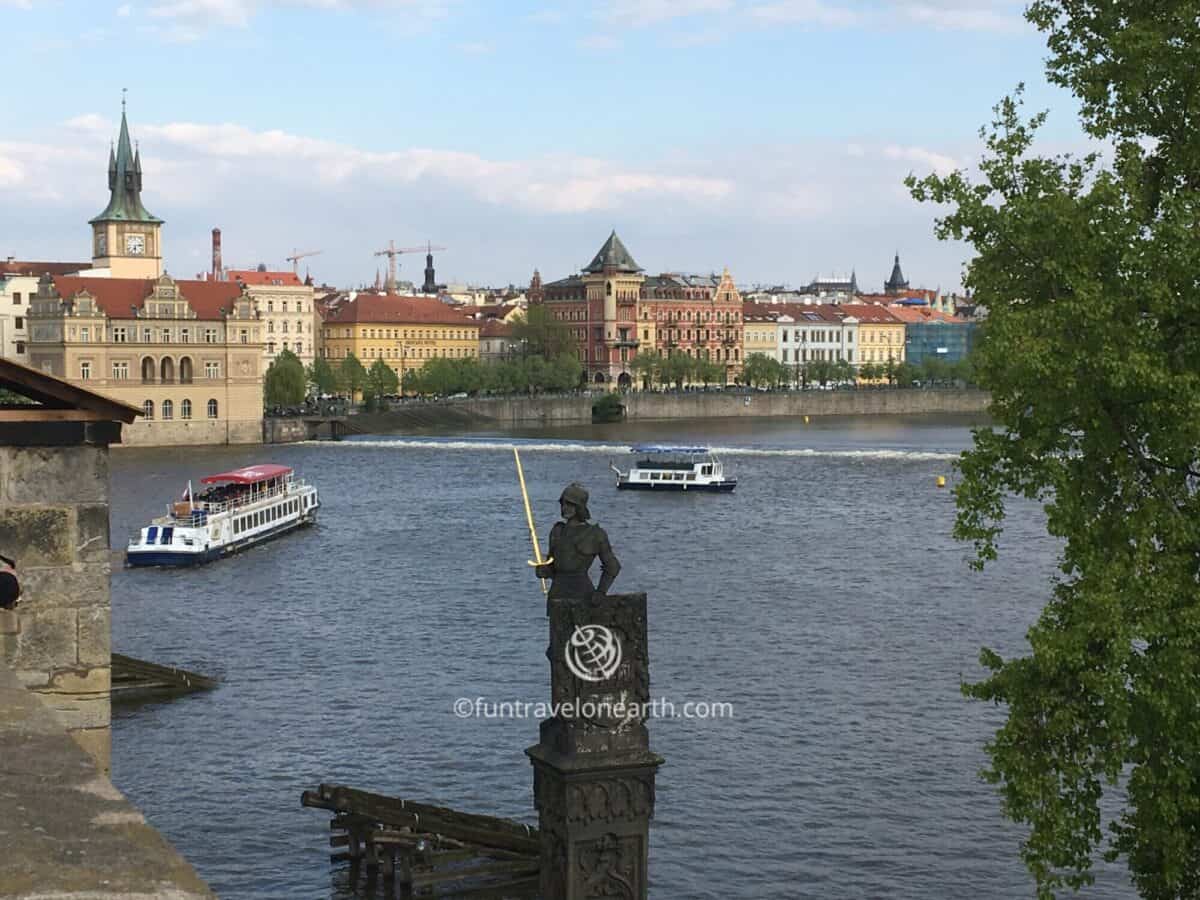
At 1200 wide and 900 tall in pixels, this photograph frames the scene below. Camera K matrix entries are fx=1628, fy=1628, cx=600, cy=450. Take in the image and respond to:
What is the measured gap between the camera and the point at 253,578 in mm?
51625

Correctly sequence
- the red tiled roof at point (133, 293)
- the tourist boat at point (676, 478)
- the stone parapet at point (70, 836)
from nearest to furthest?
1. the stone parapet at point (70, 836)
2. the tourist boat at point (676, 478)
3. the red tiled roof at point (133, 293)

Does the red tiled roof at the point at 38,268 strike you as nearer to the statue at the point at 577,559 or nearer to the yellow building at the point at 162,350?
A: the yellow building at the point at 162,350

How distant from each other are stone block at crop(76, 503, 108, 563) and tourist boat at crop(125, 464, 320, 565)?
45611mm

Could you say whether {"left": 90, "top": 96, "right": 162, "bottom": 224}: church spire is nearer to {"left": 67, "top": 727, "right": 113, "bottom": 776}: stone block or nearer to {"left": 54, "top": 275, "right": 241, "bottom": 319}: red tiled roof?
{"left": 54, "top": 275, "right": 241, "bottom": 319}: red tiled roof

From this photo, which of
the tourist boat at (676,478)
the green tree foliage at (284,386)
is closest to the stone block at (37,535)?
the tourist boat at (676,478)

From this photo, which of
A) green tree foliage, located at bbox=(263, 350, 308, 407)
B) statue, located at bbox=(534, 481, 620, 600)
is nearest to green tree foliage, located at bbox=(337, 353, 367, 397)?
green tree foliage, located at bbox=(263, 350, 308, 407)

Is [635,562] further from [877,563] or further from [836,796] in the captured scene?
[836,796]

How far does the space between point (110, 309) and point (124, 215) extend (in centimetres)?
3492

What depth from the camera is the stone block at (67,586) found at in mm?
9445

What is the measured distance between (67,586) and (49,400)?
1.11 meters

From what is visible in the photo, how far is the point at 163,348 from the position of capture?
378 feet

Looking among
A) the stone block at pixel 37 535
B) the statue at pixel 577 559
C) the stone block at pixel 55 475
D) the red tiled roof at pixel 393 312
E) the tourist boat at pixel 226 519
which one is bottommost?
the tourist boat at pixel 226 519

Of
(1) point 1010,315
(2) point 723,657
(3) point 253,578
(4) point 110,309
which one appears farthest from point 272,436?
(1) point 1010,315

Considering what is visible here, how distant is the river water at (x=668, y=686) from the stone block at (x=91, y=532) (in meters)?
12.3
